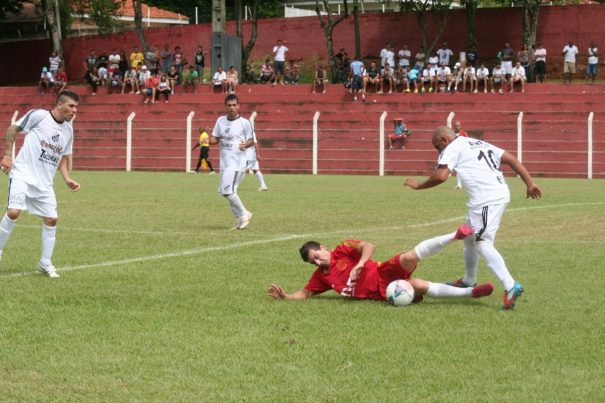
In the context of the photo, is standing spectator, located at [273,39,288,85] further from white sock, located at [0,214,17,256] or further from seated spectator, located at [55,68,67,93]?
white sock, located at [0,214,17,256]

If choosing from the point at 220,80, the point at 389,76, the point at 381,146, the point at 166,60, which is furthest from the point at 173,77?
the point at 381,146

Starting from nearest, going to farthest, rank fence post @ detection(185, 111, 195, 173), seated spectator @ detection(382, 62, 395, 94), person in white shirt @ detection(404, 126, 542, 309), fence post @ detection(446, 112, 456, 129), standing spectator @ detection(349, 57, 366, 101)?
person in white shirt @ detection(404, 126, 542, 309) < fence post @ detection(446, 112, 456, 129) < fence post @ detection(185, 111, 195, 173) < standing spectator @ detection(349, 57, 366, 101) < seated spectator @ detection(382, 62, 395, 94)

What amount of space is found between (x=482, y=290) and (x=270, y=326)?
2087 millimetres

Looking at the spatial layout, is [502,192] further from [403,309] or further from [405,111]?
[405,111]

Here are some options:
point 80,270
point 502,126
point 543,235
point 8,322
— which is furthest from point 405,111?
point 8,322

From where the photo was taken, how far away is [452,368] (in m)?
7.32

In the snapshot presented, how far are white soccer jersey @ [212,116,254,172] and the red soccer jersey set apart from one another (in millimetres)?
7861

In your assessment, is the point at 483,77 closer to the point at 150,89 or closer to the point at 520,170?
the point at 150,89

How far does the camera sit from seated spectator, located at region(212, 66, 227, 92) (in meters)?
45.7

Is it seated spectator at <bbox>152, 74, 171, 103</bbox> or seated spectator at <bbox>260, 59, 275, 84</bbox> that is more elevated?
seated spectator at <bbox>260, 59, 275, 84</bbox>

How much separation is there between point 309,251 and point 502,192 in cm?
175

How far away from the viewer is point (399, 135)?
1587 inches

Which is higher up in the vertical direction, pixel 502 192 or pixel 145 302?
pixel 502 192

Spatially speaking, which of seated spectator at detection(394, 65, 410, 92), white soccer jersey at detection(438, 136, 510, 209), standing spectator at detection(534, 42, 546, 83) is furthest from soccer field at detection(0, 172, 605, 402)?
standing spectator at detection(534, 42, 546, 83)
